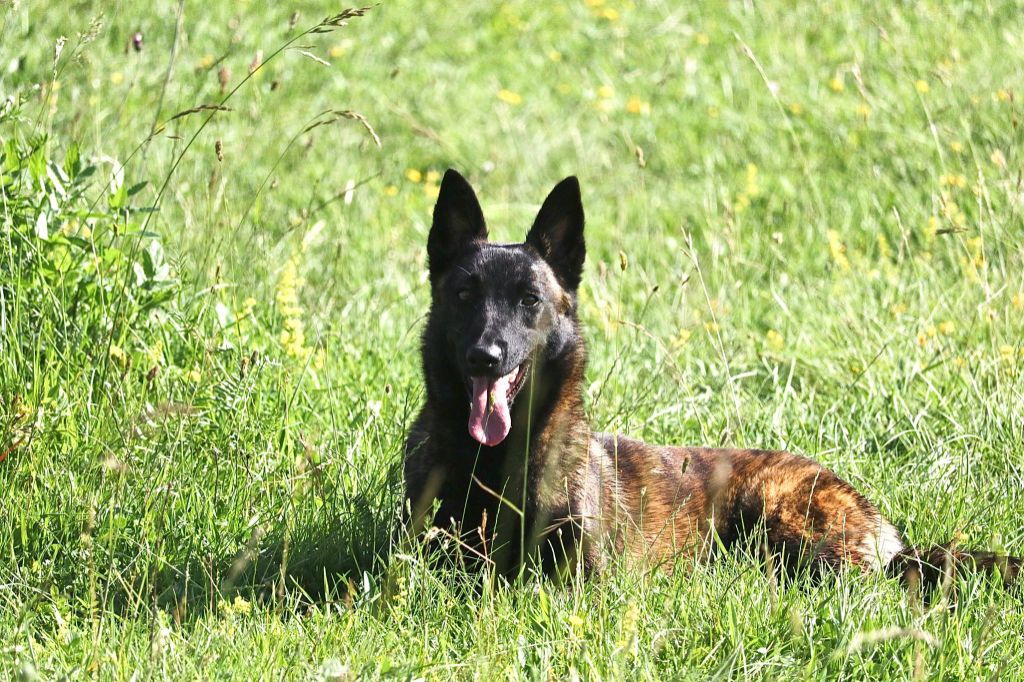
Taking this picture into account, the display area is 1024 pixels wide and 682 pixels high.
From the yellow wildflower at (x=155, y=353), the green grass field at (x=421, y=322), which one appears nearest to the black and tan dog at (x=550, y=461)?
the green grass field at (x=421, y=322)

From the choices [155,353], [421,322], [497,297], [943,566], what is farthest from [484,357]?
[421,322]

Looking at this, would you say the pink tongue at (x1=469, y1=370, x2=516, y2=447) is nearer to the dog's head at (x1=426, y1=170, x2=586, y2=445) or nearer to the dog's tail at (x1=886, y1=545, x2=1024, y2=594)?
the dog's head at (x1=426, y1=170, x2=586, y2=445)

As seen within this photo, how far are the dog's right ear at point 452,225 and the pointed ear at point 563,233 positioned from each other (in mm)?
188

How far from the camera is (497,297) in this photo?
3.78 metres

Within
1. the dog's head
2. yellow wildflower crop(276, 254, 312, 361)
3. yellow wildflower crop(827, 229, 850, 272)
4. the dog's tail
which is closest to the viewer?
the dog's tail

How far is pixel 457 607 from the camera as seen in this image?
10.4 feet

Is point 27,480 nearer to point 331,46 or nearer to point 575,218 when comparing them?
point 575,218

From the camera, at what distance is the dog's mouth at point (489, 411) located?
142 inches

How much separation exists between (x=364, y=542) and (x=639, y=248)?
142 inches

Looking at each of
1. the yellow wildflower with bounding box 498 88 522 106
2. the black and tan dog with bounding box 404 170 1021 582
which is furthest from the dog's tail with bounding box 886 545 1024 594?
the yellow wildflower with bounding box 498 88 522 106

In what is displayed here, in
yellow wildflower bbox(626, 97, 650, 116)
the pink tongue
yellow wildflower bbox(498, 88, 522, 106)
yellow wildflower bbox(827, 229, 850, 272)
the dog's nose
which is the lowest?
yellow wildflower bbox(827, 229, 850, 272)

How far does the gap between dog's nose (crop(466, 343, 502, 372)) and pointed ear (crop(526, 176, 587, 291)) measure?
605 mm

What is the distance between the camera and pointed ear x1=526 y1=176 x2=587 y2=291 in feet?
13.1

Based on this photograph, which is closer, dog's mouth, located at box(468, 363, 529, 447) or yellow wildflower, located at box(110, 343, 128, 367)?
dog's mouth, located at box(468, 363, 529, 447)
